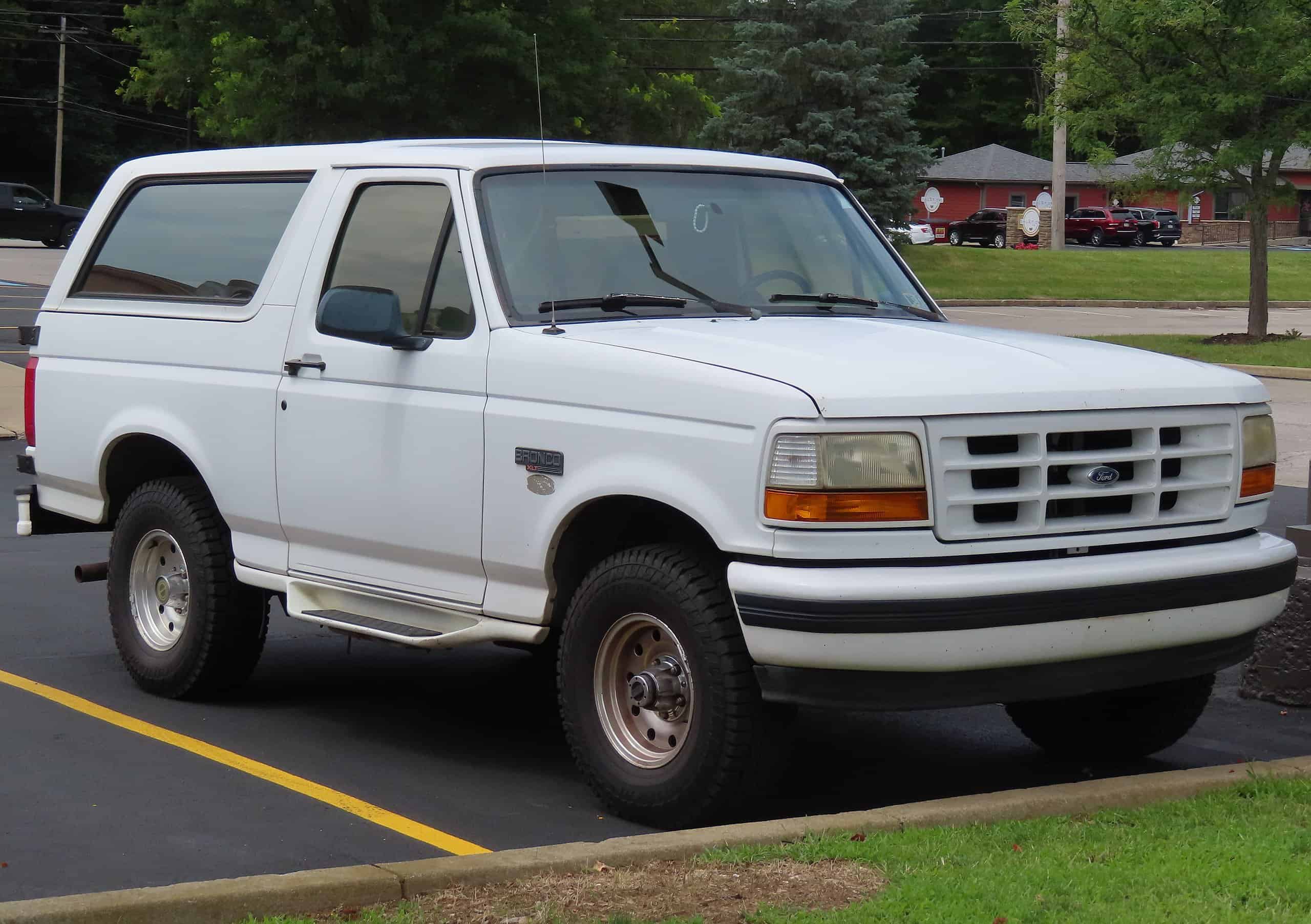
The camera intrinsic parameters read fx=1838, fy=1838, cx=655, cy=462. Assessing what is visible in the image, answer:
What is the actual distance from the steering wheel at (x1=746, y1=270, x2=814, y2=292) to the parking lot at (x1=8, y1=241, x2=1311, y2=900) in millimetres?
1629

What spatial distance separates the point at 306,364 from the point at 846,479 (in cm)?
235

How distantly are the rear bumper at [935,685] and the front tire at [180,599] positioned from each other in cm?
275

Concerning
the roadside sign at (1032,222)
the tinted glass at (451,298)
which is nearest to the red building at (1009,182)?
the roadside sign at (1032,222)

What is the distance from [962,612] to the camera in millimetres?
4898

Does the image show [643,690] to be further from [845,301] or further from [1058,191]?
[1058,191]

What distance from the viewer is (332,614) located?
21.2 ft

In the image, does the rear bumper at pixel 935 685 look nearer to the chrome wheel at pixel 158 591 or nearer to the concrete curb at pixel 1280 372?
the chrome wheel at pixel 158 591

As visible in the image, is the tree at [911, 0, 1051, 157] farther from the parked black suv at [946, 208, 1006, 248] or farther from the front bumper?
the front bumper

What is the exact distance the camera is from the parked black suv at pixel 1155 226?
229ft

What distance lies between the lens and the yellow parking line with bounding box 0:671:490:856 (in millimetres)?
5383

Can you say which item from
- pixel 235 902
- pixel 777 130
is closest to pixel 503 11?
pixel 777 130

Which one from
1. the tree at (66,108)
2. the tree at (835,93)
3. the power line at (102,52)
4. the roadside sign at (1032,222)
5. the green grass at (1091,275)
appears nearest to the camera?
the tree at (835,93)

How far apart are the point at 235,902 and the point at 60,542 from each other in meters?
7.75

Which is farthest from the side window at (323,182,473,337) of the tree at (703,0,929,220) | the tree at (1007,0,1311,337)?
the tree at (703,0,929,220)
